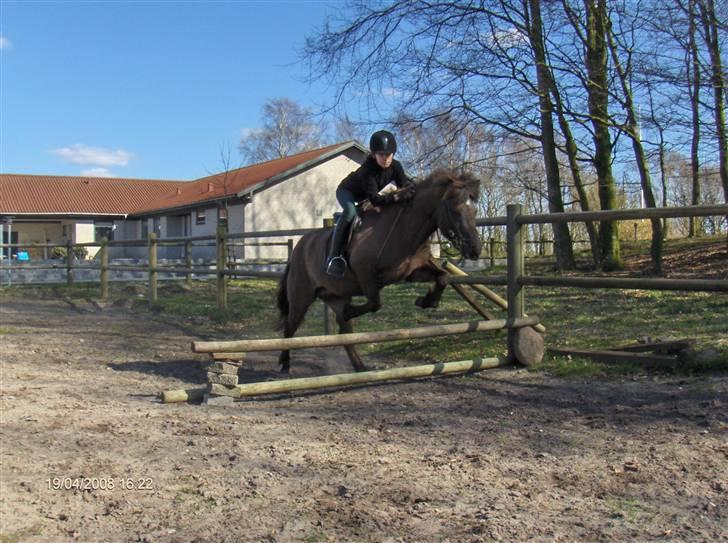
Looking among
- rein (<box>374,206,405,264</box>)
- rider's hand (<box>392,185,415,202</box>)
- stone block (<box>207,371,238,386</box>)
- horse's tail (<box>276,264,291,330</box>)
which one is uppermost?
rider's hand (<box>392,185,415,202</box>)

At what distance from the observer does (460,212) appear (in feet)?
18.1

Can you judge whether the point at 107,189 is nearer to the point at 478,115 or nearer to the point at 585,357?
the point at 478,115

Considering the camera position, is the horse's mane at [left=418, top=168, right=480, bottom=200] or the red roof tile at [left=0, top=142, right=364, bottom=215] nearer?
the horse's mane at [left=418, top=168, right=480, bottom=200]

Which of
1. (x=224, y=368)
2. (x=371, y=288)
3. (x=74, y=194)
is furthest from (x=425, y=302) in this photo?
(x=74, y=194)

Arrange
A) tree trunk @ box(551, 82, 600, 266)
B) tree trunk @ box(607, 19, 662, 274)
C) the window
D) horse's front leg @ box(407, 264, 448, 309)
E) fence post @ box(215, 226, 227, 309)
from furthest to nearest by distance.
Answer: the window → tree trunk @ box(551, 82, 600, 266) → tree trunk @ box(607, 19, 662, 274) → fence post @ box(215, 226, 227, 309) → horse's front leg @ box(407, 264, 448, 309)

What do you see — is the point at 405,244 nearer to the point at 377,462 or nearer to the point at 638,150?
the point at 377,462

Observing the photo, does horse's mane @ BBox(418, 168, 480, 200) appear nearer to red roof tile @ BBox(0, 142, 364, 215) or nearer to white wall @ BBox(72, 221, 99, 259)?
red roof tile @ BBox(0, 142, 364, 215)

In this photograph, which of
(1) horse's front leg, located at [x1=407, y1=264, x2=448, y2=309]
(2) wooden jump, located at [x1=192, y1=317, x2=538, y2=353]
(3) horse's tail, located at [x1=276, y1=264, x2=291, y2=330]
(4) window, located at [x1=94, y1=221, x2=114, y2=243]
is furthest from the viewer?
(4) window, located at [x1=94, y1=221, x2=114, y2=243]

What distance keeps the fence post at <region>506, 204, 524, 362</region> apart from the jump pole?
0.79 meters

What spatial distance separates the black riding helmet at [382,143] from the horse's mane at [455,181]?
0.58m

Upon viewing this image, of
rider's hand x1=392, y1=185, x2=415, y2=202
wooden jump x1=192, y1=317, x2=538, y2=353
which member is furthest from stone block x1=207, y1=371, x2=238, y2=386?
rider's hand x1=392, y1=185, x2=415, y2=202

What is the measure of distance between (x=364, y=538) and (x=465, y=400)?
9.19 ft

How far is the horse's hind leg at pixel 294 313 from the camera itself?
7109 millimetres

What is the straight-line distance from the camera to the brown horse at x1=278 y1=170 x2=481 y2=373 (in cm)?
557
